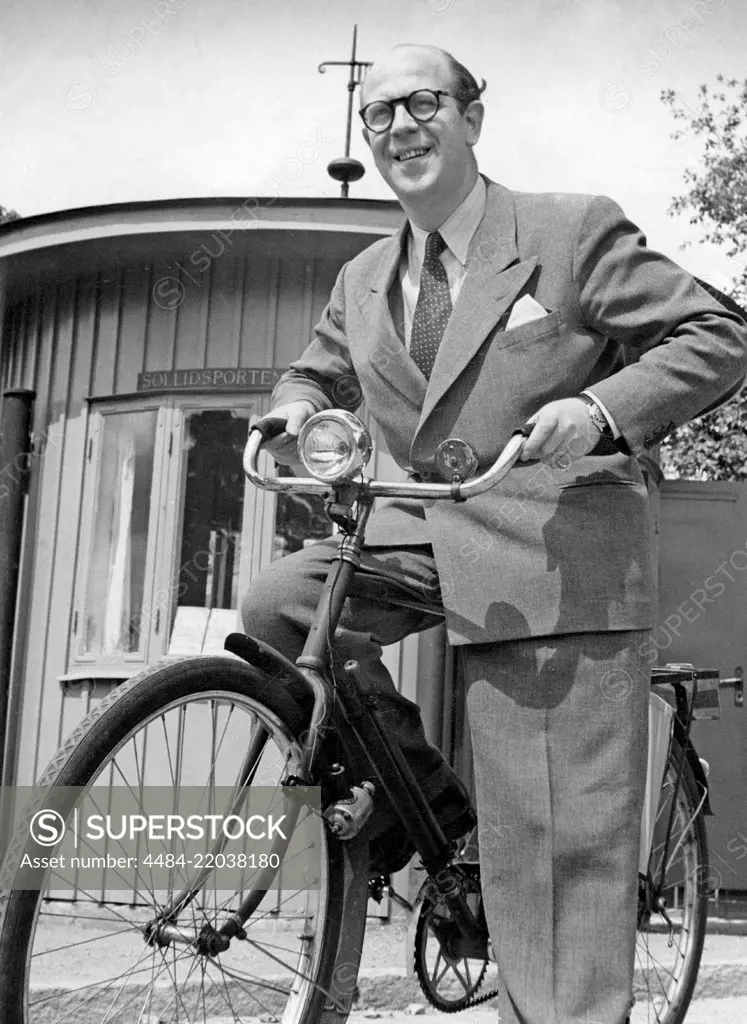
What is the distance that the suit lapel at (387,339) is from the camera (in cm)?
251

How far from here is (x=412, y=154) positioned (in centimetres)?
245

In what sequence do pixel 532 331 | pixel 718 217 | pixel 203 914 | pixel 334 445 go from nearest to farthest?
pixel 203 914 → pixel 334 445 → pixel 532 331 → pixel 718 217

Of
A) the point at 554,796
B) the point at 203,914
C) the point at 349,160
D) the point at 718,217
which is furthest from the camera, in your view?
the point at 718,217

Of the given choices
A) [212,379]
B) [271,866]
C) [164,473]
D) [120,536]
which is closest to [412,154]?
[271,866]

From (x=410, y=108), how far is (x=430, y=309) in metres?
0.40

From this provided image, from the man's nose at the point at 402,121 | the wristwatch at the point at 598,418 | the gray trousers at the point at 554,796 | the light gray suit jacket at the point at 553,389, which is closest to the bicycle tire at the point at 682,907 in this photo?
the gray trousers at the point at 554,796

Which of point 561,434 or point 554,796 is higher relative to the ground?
point 561,434

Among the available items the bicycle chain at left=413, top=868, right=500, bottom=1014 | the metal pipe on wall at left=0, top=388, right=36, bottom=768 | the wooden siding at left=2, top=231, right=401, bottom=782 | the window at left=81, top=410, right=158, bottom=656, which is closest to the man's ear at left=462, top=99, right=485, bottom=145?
the bicycle chain at left=413, top=868, right=500, bottom=1014

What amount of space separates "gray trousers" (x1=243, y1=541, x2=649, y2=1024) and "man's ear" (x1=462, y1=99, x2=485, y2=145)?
0.91m

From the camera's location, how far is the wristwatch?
2.23 metres

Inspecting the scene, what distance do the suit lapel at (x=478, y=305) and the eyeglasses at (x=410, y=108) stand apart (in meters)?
0.29

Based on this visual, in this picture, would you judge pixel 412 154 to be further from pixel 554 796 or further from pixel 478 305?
pixel 554 796

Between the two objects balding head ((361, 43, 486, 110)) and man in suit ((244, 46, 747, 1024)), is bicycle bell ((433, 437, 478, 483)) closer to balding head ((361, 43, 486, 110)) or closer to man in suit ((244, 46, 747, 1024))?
man in suit ((244, 46, 747, 1024))

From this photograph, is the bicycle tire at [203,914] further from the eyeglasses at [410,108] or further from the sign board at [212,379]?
the sign board at [212,379]
